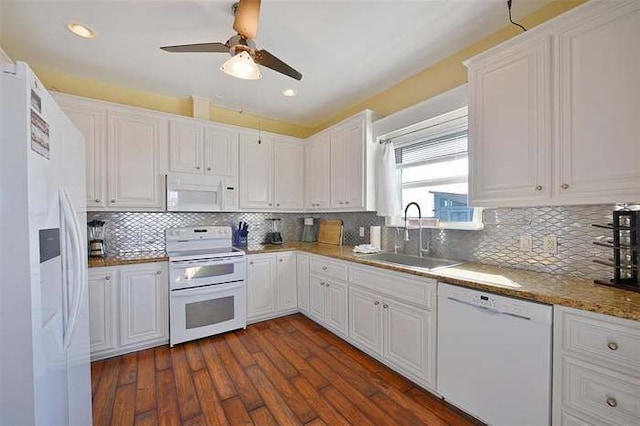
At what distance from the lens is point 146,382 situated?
6.65 feet

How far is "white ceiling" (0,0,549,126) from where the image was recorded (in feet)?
5.82

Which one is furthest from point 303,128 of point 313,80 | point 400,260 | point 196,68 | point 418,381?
point 418,381

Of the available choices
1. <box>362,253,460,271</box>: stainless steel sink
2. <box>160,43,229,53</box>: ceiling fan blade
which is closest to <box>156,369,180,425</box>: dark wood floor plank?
<box>362,253,460,271</box>: stainless steel sink

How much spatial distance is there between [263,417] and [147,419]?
735mm

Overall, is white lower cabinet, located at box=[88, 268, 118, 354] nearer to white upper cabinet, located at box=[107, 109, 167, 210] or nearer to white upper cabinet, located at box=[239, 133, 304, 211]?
white upper cabinet, located at box=[107, 109, 167, 210]

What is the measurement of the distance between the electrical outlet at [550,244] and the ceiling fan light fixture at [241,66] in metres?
2.23

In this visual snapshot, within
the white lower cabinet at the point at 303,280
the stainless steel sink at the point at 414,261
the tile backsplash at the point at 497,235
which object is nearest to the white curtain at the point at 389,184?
the tile backsplash at the point at 497,235

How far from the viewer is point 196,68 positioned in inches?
99.9

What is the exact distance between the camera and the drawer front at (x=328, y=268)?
262cm

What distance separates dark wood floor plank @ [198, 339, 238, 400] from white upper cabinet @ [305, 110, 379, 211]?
198 cm

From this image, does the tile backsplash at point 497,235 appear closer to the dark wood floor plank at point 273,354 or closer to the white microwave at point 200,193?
the white microwave at point 200,193

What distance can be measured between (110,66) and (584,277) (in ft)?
13.4

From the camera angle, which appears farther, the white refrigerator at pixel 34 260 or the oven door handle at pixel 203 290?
the oven door handle at pixel 203 290

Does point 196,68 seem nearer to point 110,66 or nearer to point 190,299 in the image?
point 110,66
